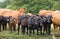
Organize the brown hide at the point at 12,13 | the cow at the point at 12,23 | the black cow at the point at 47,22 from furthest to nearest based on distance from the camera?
the brown hide at the point at 12,13 < the cow at the point at 12,23 < the black cow at the point at 47,22

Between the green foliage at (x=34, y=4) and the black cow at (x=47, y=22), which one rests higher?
the green foliage at (x=34, y=4)

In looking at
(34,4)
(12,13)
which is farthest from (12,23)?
(34,4)

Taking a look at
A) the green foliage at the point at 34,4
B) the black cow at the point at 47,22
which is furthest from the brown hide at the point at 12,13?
the green foliage at the point at 34,4

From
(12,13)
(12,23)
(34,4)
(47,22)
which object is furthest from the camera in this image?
(34,4)

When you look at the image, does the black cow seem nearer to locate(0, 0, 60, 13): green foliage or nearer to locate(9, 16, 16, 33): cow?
locate(9, 16, 16, 33): cow

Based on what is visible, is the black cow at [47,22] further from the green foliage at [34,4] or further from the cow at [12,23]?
the green foliage at [34,4]

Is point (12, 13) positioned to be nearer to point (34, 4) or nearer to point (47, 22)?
point (47, 22)

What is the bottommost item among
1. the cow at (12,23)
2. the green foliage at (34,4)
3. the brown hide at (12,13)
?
the cow at (12,23)

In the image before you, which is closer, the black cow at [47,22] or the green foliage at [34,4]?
the black cow at [47,22]

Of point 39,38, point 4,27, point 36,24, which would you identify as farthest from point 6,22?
point 39,38

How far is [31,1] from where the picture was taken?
93.0 ft

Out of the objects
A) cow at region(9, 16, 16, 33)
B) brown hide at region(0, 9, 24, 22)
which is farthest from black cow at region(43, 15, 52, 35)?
brown hide at region(0, 9, 24, 22)

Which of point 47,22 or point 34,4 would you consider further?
point 34,4

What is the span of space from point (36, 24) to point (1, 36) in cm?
225
